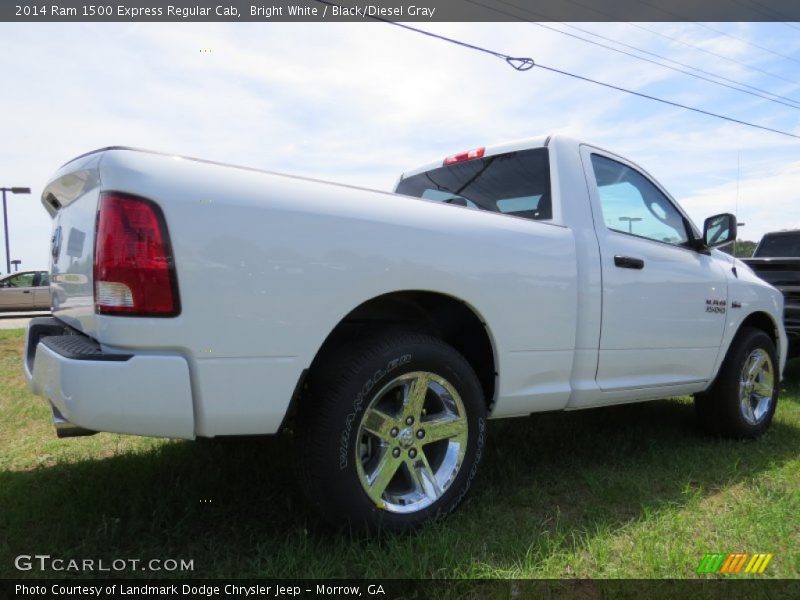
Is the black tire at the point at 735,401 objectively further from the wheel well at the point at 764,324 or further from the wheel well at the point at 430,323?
the wheel well at the point at 430,323

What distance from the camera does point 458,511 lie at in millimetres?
2662

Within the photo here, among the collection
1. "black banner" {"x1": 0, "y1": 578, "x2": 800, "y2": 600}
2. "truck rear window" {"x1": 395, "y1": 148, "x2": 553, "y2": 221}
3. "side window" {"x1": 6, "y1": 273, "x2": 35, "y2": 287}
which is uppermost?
"truck rear window" {"x1": 395, "y1": 148, "x2": 553, "y2": 221}

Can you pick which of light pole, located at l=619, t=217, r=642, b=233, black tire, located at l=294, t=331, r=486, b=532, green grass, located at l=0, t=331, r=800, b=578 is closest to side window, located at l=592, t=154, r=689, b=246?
light pole, located at l=619, t=217, r=642, b=233

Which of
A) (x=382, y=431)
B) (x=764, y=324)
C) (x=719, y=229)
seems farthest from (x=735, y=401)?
(x=382, y=431)

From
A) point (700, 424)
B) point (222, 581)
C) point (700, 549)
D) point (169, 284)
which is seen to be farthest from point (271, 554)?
point (700, 424)

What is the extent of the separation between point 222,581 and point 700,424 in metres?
3.54

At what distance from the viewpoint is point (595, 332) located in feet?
10.1

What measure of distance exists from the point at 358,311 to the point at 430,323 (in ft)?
1.40

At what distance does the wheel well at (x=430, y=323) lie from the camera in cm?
252

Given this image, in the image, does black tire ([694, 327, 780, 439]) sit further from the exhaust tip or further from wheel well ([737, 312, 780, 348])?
the exhaust tip

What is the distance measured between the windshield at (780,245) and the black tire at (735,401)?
15.6 feet

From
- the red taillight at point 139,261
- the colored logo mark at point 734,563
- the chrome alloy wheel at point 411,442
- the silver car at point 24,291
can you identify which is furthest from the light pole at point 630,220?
the silver car at point 24,291

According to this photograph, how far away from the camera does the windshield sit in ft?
26.7

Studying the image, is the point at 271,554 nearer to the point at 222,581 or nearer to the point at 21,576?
the point at 222,581
